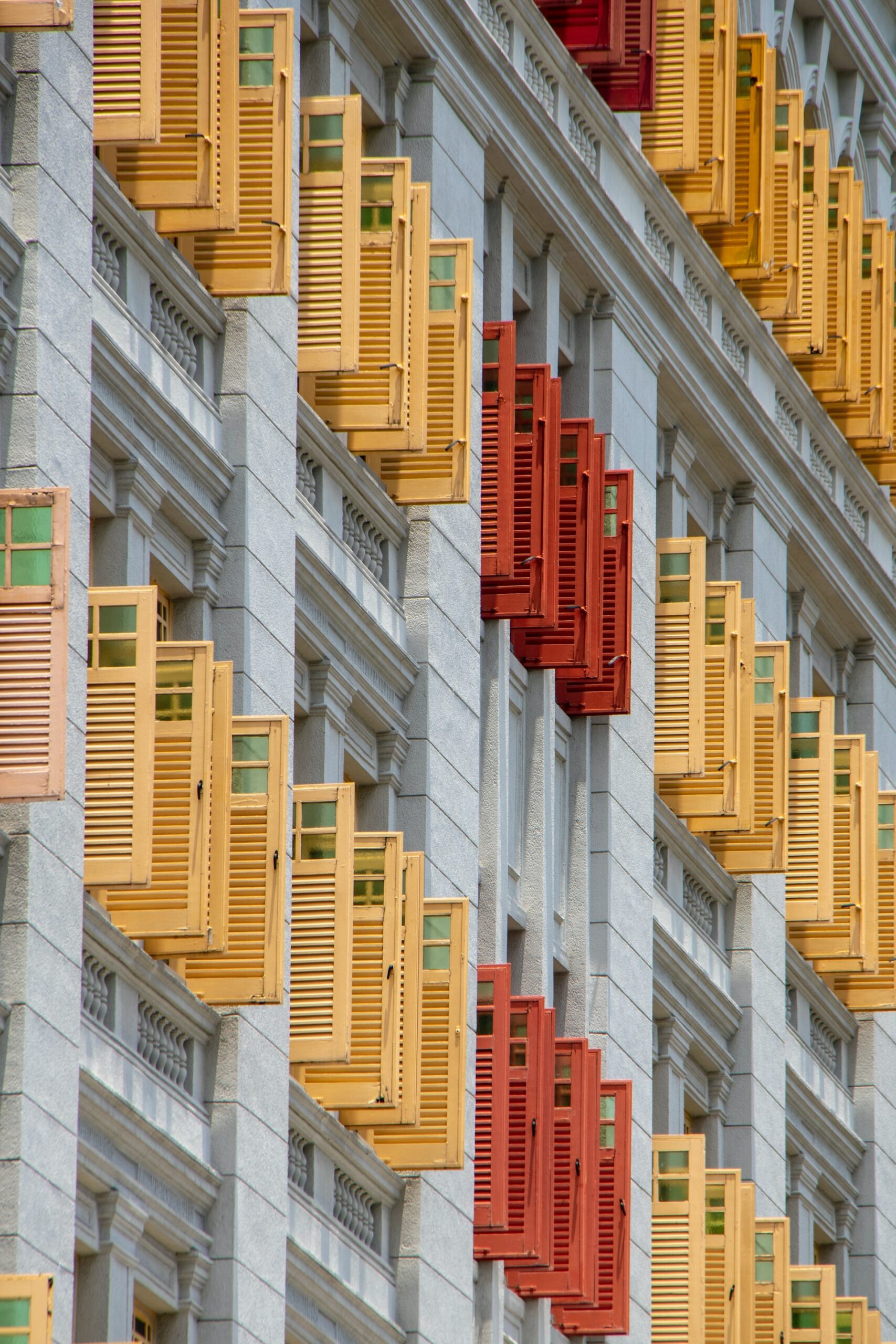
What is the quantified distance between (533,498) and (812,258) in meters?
11.3

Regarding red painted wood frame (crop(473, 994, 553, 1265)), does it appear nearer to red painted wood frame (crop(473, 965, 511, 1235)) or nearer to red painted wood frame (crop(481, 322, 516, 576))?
red painted wood frame (crop(473, 965, 511, 1235))

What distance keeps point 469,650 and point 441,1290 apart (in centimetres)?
546

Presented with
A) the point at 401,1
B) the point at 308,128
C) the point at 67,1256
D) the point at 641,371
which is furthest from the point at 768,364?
the point at 67,1256

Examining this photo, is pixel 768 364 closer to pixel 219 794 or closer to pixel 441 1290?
pixel 441 1290

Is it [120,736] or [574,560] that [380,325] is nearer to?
[574,560]

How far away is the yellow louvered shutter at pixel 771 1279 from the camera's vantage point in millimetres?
36625

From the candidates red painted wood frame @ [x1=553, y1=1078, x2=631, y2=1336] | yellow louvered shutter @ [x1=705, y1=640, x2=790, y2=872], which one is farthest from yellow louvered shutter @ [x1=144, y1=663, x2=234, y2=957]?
yellow louvered shutter @ [x1=705, y1=640, x2=790, y2=872]

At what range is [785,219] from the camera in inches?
1623

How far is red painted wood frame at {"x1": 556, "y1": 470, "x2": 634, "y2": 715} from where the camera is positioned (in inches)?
1358

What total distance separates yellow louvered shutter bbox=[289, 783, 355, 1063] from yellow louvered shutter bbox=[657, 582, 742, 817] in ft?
37.4

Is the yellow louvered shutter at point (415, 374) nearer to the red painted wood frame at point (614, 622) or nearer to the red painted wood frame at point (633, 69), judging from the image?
the red painted wood frame at point (614, 622)

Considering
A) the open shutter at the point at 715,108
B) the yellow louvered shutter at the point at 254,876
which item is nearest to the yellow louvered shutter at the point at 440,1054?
A: the yellow louvered shutter at the point at 254,876

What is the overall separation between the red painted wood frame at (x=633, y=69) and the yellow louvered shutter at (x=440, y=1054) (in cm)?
1128

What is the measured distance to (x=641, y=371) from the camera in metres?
37.4
